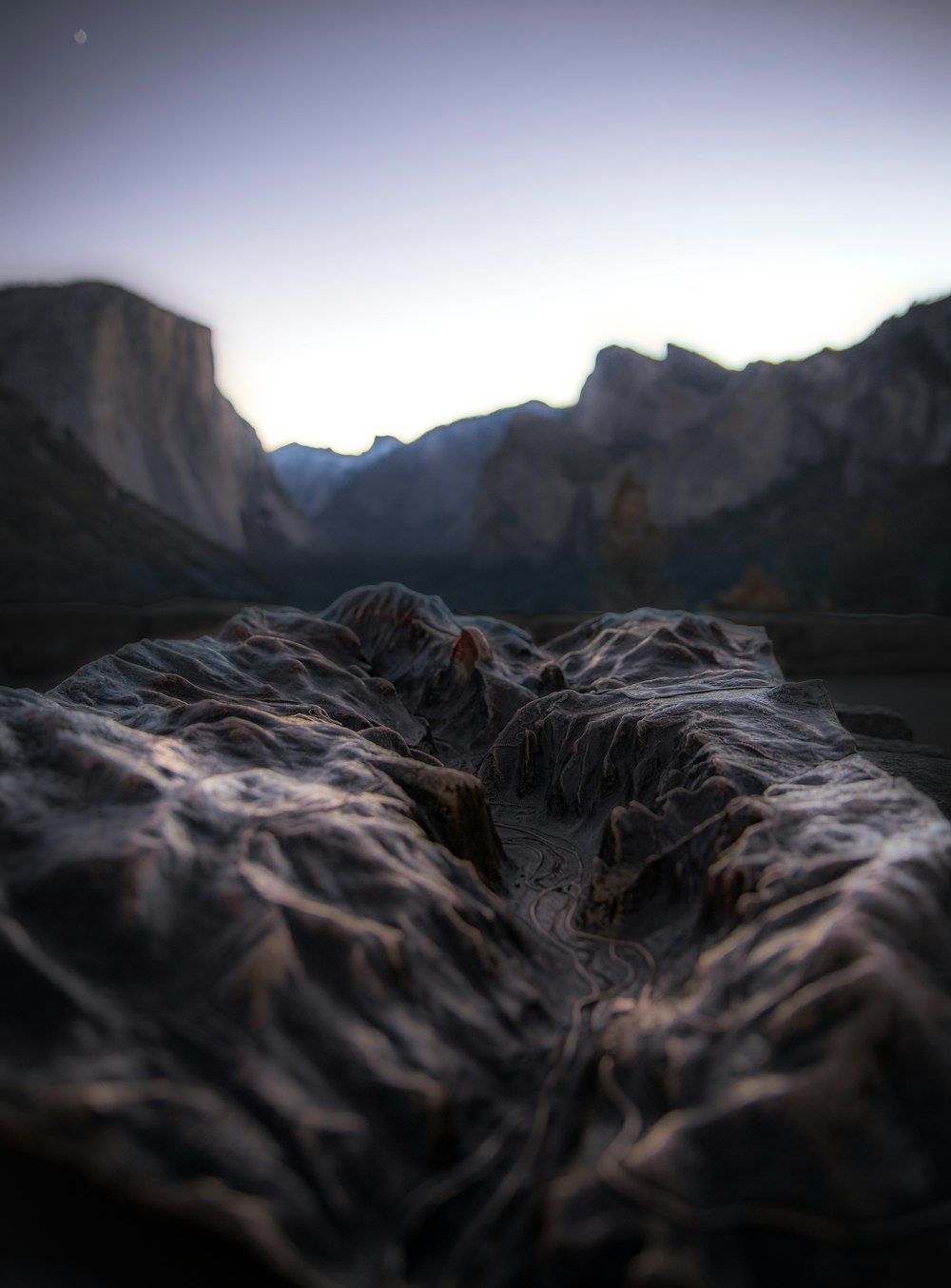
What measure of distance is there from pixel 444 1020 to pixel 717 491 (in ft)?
95.7

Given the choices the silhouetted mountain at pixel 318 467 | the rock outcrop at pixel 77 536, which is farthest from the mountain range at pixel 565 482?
the silhouetted mountain at pixel 318 467

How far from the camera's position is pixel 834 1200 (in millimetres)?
1261

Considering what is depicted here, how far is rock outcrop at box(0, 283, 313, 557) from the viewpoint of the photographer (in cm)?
2255

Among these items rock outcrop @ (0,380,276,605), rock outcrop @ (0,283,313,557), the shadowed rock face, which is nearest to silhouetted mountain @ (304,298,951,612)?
rock outcrop @ (0,283,313,557)

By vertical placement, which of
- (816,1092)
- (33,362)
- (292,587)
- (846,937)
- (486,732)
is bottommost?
(292,587)

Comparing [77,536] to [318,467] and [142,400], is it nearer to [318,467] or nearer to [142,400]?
[142,400]

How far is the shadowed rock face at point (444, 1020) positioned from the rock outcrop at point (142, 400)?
23187 millimetres

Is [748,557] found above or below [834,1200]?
below

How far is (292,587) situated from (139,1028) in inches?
1097

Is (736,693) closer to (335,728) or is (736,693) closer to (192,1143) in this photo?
(335,728)

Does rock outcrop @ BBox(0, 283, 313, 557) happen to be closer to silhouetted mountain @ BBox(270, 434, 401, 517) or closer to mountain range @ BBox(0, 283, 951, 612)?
mountain range @ BBox(0, 283, 951, 612)

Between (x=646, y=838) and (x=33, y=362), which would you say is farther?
(x=33, y=362)

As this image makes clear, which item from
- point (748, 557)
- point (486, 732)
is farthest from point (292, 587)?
point (486, 732)

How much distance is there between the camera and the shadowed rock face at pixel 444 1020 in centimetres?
127
